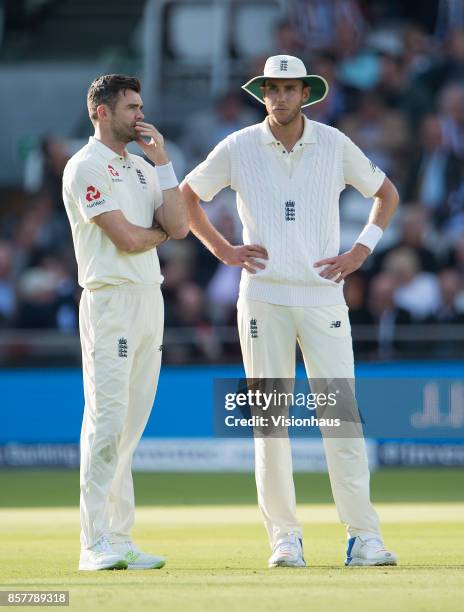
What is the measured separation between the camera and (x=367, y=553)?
23.6 ft

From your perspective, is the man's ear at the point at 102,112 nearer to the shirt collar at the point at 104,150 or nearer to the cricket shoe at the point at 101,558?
the shirt collar at the point at 104,150

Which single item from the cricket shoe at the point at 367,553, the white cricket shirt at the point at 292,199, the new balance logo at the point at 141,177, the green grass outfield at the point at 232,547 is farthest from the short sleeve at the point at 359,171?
the green grass outfield at the point at 232,547

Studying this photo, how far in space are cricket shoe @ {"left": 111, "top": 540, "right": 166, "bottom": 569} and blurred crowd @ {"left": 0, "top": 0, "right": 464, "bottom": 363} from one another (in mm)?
7156

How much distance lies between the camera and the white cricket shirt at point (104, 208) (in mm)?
7125

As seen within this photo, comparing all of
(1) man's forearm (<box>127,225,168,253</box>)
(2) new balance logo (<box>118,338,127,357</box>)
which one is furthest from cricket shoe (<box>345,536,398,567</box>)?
(1) man's forearm (<box>127,225,168,253</box>)

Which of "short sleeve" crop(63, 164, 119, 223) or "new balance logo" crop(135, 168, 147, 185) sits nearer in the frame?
"short sleeve" crop(63, 164, 119, 223)

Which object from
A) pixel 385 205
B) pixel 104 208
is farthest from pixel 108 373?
pixel 385 205

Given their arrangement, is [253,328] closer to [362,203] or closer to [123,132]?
[123,132]

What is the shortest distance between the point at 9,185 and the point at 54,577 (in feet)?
43.1

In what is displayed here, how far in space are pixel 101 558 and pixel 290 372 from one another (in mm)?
1308

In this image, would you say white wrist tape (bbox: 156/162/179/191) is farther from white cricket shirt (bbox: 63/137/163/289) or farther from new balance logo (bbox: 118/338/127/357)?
new balance logo (bbox: 118/338/127/357)

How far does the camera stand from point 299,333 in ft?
24.3

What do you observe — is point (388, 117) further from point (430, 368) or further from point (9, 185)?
point (9, 185)

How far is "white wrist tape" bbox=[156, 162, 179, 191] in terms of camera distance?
7.29 metres
